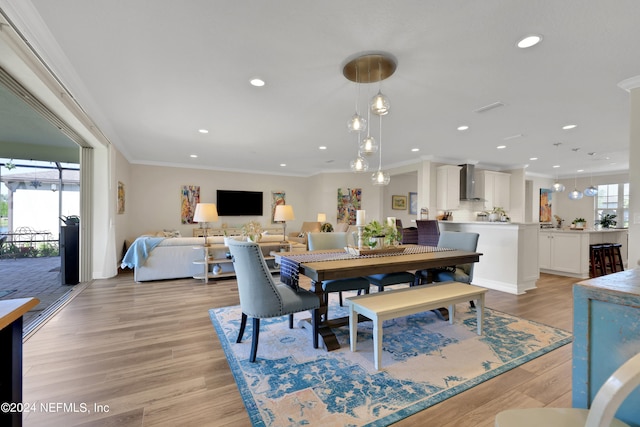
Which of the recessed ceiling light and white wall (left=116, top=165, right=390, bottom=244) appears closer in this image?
the recessed ceiling light

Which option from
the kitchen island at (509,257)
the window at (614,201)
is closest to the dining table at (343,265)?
the kitchen island at (509,257)

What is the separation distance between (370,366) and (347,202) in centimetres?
634

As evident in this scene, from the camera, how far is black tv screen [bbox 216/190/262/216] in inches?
311

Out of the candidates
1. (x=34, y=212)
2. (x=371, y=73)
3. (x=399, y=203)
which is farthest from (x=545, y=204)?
(x=34, y=212)

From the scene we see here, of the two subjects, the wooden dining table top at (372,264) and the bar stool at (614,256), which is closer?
the wooden dining table top at (372,264)

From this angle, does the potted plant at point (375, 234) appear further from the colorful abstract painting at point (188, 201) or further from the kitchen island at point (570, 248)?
the colorful abstract painting at point (188, 201)

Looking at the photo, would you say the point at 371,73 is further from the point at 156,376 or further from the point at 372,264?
the point at 156,376

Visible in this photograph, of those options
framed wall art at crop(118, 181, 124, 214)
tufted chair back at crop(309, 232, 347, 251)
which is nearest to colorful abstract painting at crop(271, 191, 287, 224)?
framed wall art at crop(118, 181, 124, 214)

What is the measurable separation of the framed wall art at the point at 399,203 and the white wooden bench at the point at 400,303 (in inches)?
251

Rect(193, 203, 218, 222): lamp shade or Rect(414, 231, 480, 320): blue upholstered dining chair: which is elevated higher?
Rect(193, 203, 218, 222): lamp shade

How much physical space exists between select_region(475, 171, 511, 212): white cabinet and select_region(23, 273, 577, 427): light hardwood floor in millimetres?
4432

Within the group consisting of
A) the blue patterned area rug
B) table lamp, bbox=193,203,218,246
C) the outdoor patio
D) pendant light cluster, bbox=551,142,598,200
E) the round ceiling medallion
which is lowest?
the blue patterned area rug

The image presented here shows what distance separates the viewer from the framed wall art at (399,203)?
8.96 meters

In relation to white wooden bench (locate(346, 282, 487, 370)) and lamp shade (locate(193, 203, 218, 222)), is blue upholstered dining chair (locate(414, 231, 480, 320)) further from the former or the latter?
lamp shade (locate(193, 203, 218, 222))
